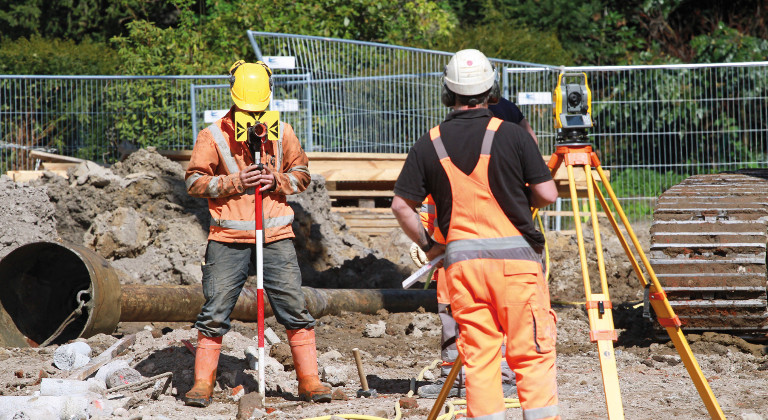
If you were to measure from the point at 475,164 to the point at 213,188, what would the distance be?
2.04 m

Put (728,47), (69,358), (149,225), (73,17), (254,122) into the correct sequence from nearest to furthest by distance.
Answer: (254,122) < (69,358) < (149,225) < (728,47) < (73,17)

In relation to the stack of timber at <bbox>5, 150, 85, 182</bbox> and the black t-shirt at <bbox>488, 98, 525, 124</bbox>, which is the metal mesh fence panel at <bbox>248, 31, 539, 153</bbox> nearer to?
the stack of timber at <bbox>5, 150, 85, 182</bbox>

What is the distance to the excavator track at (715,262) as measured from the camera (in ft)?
20.7

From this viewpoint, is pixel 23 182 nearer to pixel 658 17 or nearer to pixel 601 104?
pixel 601 104

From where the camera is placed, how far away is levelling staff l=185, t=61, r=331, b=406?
5309mm

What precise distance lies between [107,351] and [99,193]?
4246 millimetres

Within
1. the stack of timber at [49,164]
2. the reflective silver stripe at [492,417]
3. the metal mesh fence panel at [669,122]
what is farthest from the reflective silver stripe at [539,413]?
the stack of timber at [49,164]

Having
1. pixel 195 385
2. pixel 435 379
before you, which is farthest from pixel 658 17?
pixel 195 385

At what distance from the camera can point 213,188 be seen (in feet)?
17.5

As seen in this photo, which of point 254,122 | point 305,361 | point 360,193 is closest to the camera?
point 254,122

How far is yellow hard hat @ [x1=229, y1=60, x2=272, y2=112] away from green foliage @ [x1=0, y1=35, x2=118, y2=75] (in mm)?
11728

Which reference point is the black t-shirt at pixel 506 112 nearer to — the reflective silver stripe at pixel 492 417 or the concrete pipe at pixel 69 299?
the concrete pipe at pixel 69 299

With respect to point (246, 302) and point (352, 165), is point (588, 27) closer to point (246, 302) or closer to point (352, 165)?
point (352, 165)

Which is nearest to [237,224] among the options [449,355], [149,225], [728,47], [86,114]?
[449,355]
